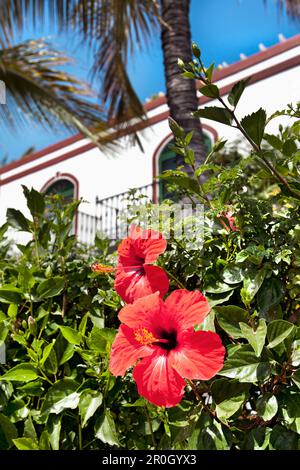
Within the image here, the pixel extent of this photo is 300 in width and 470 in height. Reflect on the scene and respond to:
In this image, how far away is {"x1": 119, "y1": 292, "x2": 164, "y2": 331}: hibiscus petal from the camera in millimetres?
874

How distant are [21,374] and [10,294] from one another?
23 cm

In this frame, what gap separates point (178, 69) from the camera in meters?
5.44

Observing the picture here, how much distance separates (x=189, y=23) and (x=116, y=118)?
3488 millimetres

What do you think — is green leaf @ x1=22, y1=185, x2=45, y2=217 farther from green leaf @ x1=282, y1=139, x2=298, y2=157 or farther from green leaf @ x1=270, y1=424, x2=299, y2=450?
green leaf @ x1=270, y1=424, x2=299, y2=450

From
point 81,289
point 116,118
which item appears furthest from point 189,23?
point 81,289

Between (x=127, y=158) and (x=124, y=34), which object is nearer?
(x=124, y=34)

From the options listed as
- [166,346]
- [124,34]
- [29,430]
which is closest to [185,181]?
[166,346]

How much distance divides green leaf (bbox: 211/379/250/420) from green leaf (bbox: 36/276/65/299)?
0.51 metres

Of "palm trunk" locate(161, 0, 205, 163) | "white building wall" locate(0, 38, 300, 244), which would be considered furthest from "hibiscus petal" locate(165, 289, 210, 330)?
"white building wall" locate(0, 38, 300, 244)

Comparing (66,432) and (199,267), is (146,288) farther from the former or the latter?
(66,432)

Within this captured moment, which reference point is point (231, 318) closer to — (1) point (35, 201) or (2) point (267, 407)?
(2) point (267, 407)

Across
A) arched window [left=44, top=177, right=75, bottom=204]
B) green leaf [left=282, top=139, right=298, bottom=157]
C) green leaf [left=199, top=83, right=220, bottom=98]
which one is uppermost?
green leaf [left=199, top=83, right=220, bottom=98]

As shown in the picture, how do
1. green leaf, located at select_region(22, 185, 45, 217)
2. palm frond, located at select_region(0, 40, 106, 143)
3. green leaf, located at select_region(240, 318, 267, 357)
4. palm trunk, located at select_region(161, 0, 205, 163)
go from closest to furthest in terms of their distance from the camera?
green leaf, located at select_region(240, 318, 267, 357)
green leaf, located at select_region(22, 185, 45, 217)
palm trunk, located at select_region(161, 0, 205, 163)
palm frond, located at select_region(0, 40, 106, 143)

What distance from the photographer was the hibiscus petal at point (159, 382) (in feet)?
2.68
